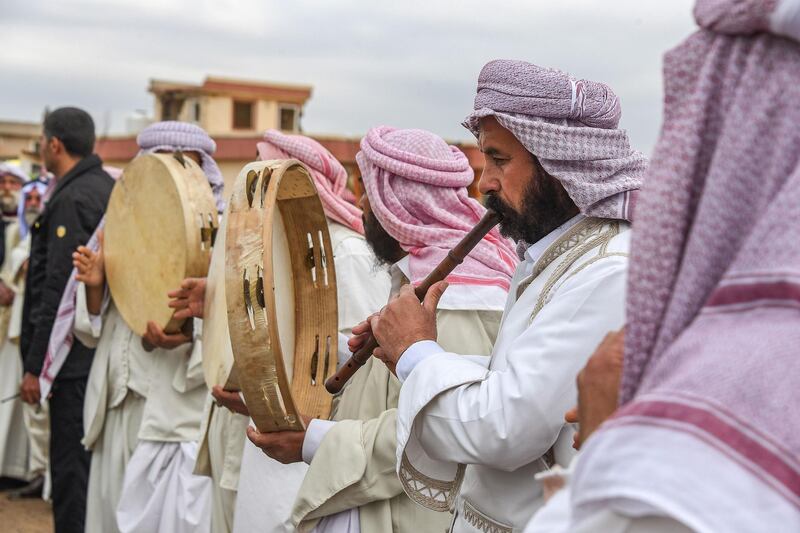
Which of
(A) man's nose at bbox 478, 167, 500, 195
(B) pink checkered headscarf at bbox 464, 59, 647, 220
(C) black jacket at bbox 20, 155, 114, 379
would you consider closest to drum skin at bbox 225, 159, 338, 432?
(A) man's nose at bbox 478, 167, 500, 195

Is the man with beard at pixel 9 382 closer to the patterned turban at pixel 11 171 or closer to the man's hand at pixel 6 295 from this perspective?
the man's hand at pixel 6 295

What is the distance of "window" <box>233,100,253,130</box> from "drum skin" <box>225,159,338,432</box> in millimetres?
23074

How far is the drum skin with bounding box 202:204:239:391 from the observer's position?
9.57 feet

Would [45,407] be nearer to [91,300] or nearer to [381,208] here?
[91,300]

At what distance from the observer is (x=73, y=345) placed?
507 centimetres

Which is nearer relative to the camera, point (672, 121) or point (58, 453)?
point (672, 121)

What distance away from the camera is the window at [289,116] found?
25.6 metres

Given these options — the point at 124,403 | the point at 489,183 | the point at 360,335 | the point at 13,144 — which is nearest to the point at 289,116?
the point at 13,144

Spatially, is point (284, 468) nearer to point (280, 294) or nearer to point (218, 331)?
point (218, 331)

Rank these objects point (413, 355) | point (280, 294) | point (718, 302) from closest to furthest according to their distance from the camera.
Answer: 1. point (718, 302)
2. point (413, 355)
3. point (280, 294)

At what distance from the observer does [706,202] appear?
43.1 inches

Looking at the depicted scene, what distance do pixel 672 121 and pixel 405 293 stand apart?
1.14m

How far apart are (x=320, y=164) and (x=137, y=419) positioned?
5.41 feet

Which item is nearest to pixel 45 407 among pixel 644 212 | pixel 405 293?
pixel 405 293
